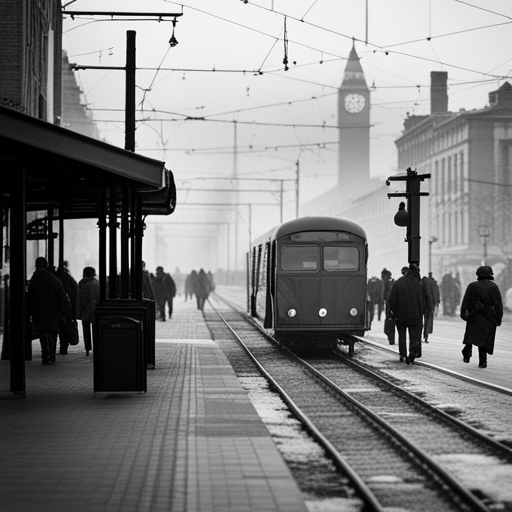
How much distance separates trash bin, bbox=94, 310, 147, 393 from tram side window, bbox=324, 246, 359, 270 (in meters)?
10.6

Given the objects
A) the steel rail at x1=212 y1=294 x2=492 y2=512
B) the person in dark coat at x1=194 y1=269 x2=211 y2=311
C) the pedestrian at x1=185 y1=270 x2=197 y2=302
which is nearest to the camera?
the steel rail at x1=212 y1=294 x2=492 y2=512

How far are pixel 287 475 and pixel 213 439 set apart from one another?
200cm

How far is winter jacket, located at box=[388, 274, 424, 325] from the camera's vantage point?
20500 mm

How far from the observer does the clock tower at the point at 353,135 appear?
172m

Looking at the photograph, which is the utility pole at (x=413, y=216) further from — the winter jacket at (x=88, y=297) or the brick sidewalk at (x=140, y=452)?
the brick sidewalk at (x=140, y=452)

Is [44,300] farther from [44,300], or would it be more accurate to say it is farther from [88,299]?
[88,299]

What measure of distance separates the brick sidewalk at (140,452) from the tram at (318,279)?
734 cm

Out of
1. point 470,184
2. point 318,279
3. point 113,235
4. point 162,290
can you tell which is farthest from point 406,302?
point 470,184

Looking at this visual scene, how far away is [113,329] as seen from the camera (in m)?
14.3

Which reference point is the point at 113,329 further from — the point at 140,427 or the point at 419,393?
the point at 419,393

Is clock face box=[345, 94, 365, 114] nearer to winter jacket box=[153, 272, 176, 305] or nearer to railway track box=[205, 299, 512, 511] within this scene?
winter jacket box=[153, 272, 176, 305]

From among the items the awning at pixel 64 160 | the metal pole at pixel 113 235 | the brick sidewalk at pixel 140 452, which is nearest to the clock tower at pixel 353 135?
the metal pole at pixel 113 235

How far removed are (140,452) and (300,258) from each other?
49.3 ft

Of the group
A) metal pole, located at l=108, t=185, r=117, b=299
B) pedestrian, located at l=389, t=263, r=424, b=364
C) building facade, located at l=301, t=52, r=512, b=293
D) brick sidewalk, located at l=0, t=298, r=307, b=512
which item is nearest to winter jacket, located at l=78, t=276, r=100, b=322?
brick sidewalk, located at l=0, t=298, r=307, b=512
